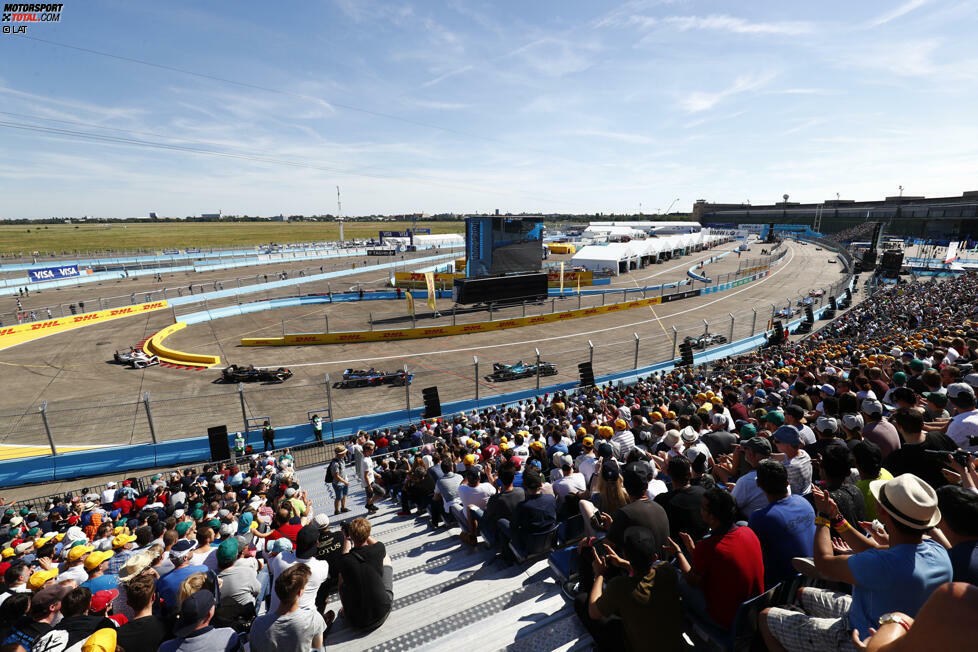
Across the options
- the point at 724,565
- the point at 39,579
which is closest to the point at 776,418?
the point at 724,565

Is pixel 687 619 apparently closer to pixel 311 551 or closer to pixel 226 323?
pixel 311 551

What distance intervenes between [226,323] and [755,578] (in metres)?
40.1

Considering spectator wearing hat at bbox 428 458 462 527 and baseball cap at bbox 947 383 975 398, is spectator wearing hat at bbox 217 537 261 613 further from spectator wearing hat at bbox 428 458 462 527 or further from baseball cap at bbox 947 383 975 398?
baseball cap at bbox 947 383 975 398

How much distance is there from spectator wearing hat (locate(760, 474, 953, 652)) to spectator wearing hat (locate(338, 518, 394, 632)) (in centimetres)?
324

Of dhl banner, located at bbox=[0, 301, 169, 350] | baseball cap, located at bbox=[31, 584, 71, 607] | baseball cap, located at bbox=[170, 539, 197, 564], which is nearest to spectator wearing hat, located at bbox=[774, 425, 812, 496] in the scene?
baseball cap, located at bbox=[31, 584, 71, 607]

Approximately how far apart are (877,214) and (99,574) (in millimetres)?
156813

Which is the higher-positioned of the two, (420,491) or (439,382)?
(420,491)

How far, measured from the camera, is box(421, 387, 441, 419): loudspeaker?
54.1ft

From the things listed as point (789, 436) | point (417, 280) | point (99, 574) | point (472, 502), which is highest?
point (789, 436)

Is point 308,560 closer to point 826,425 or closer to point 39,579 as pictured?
point 39,579

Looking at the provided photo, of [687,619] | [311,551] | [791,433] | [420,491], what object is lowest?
[420,491]

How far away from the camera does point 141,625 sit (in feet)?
11.2

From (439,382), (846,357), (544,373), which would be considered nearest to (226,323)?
(439,382)

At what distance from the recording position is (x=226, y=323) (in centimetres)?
3559
